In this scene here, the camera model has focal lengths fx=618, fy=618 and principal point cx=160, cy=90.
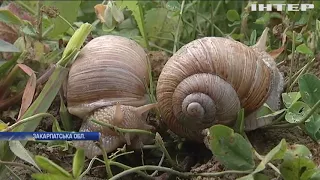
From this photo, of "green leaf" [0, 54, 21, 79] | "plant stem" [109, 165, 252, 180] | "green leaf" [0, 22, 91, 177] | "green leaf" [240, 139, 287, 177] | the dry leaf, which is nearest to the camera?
"green leaf" [240, 139, 287, 177]

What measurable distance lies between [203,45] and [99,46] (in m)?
0.28

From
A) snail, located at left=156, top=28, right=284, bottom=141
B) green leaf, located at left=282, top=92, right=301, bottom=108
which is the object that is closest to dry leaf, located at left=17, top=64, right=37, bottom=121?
snail, located at left=156, top=28, right=284, bottom=141

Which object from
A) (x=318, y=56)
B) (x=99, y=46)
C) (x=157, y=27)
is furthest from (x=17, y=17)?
(x=318, y=56)

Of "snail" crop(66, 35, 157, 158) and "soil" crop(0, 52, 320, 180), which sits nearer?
"soil" crop(0, 52, 320, 180)

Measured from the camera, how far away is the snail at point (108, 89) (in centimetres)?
149

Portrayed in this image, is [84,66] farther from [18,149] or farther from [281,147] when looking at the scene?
[281,147]

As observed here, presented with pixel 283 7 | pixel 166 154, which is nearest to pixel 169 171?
pixel 166 154

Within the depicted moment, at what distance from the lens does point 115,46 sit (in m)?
1.56

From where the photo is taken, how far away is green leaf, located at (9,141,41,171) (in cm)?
123

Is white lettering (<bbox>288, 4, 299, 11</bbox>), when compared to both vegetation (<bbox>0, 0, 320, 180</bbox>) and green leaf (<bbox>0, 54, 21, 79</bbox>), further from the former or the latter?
green leaf (<bbox>0, 54, 21, 79</bbox>)

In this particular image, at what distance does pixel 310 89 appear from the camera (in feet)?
4.27

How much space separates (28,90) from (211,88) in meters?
0.45

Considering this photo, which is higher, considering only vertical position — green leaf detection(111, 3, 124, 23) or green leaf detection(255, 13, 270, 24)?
green leaf detection(111, 3, 124, 23)

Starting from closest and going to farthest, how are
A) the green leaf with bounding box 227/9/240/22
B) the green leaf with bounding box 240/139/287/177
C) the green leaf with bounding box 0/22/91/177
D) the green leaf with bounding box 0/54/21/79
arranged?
the green leaf with bounding box 240/139/287/177
the green leaf with bounding box 0/22/91/177
the green leaf with bounding box 0/54/21/79
the green leaf with bounding box 227/9/240/22
